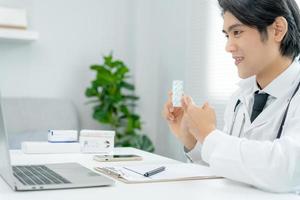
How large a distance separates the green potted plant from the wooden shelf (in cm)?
52

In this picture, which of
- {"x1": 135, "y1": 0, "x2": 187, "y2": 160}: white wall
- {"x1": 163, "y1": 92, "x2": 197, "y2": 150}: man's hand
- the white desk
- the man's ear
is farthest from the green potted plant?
the white desk

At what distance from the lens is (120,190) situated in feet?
3.57

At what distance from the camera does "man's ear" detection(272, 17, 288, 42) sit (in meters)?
1.46

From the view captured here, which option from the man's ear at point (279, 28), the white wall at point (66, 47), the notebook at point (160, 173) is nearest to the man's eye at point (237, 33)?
the man's ear at point (279, 28)

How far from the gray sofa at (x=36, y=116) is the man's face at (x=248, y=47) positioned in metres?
2.10

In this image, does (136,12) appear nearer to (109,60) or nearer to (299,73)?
(109,60)

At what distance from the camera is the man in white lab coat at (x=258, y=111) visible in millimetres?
1168

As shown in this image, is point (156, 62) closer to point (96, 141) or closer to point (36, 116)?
point (36, 116)

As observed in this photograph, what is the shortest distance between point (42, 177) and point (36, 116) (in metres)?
2.40

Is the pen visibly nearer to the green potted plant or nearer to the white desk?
the white desk

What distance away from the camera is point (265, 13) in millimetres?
1434

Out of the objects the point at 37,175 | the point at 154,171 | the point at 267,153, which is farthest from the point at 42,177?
the point at 267,153

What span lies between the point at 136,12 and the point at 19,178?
10.0 ft

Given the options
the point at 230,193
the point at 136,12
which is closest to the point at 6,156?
the point at 230,193
